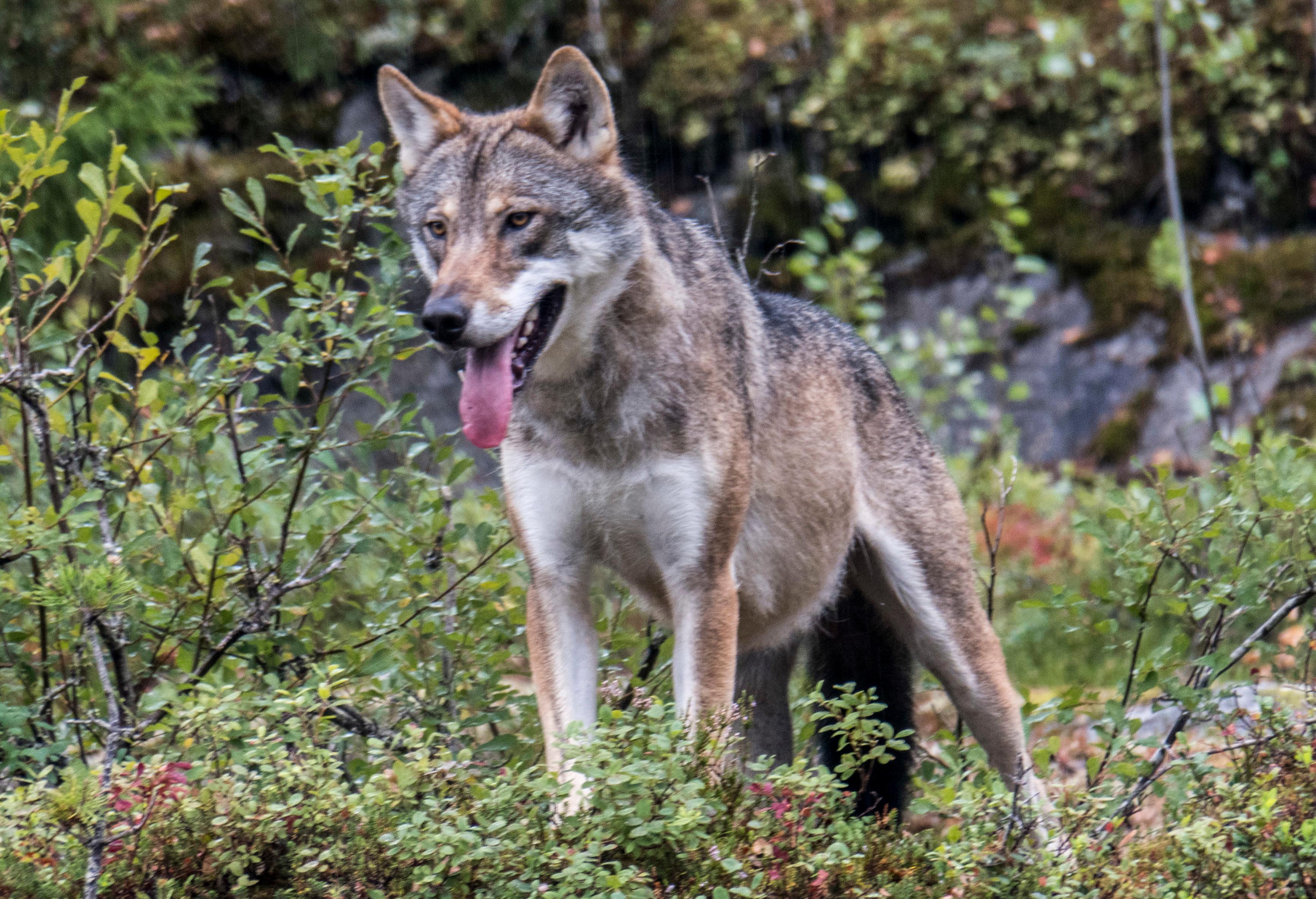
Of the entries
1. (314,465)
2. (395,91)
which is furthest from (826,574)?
(395,91)

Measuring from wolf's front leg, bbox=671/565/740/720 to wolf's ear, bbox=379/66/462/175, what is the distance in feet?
5.00

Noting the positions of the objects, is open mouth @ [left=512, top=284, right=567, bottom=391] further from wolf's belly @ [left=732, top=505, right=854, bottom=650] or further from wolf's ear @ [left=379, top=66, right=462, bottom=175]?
wolf's belly @ [left=732, top=505, right=854, bottom=650]

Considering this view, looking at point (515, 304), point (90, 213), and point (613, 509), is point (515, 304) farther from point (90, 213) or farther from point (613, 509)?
point (90, 213)

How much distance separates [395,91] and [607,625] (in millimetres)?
1766

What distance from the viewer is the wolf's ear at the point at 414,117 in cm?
385

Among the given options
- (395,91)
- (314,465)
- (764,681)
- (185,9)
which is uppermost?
(185,9)

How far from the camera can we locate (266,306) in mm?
3781

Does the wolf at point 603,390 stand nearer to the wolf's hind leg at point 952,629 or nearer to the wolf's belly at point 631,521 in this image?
the wolf's belly at point 631,521

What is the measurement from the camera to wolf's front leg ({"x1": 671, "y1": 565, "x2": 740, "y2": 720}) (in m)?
3.57

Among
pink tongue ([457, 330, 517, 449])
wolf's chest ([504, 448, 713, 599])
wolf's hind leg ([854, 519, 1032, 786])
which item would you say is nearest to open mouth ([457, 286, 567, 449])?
pink tongue ([457, 330, 517, 449])

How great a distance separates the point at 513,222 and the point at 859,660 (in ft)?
6.88

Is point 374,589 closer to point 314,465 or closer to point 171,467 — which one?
point 314,465

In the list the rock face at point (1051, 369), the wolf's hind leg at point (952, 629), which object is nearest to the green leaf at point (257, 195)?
the wolf's hind leg at point (952, 629)

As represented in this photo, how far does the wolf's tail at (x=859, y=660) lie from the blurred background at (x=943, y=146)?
3.91 meters
